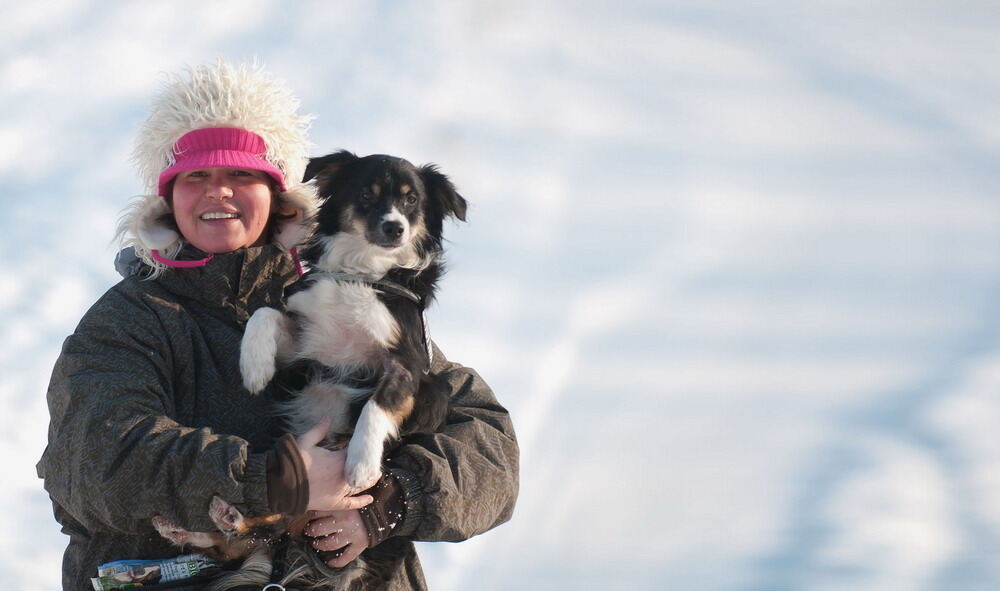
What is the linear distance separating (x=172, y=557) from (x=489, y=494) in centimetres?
103

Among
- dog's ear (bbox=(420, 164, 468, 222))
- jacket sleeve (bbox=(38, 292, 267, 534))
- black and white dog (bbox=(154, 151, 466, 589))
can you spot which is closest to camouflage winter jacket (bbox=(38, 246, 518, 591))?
jacket sleeve (bbox=(38, 292, 267, 534))

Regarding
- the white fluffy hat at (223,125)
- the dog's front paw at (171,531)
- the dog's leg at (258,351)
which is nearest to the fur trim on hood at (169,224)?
the white fluffy hat at (223,125)

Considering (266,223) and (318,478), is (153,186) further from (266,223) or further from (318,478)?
(318,478)

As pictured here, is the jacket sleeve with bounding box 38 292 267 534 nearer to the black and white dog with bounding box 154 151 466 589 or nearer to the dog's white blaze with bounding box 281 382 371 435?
the black and white dog with bounding box 154 151 466 589

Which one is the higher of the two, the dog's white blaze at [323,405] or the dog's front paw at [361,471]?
the dog's white blaze at [323,405]

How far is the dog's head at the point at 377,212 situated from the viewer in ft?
12.4

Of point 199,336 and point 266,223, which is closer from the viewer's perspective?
point 199,336

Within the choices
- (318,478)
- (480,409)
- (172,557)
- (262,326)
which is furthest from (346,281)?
(172,557)

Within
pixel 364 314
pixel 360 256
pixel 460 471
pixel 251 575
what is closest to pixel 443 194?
pixel 360 256

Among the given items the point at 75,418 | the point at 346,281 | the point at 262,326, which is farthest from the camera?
the point at 346,281

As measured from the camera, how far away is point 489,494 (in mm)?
3320

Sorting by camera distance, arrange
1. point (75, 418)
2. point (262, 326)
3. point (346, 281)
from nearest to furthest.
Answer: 1. point (75, 418)
2. point (262, 326)
3. point (346, 281)

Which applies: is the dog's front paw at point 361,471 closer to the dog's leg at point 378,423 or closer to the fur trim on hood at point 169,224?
the dog's leg at point 378,423

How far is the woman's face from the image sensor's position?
3.59m
